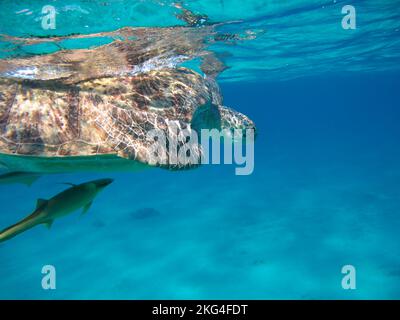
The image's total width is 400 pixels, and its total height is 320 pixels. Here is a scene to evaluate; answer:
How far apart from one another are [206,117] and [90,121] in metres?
2.95

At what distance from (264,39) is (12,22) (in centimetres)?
1155

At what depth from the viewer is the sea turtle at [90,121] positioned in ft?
16.4

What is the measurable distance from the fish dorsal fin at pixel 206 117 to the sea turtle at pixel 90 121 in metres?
0.04

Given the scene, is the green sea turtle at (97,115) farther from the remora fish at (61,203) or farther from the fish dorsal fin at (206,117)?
the remora fish at (61,203)

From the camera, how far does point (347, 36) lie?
55.7 ft

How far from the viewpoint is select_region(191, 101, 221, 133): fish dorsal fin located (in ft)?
22.2

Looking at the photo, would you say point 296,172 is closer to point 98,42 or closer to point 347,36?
point 347,36

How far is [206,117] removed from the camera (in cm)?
750

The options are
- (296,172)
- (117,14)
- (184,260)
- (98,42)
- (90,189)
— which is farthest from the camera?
(296,172)

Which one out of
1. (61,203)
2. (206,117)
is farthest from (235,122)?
(61,203)

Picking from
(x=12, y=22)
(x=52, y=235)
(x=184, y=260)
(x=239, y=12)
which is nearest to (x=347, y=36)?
(x=239, y=12)

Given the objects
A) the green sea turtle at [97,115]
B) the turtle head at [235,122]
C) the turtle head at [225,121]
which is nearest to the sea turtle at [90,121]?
the green sea turtle at [97,115]

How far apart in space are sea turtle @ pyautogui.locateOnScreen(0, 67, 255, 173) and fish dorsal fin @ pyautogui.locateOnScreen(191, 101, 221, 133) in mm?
40

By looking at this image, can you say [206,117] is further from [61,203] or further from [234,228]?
[234,228]
